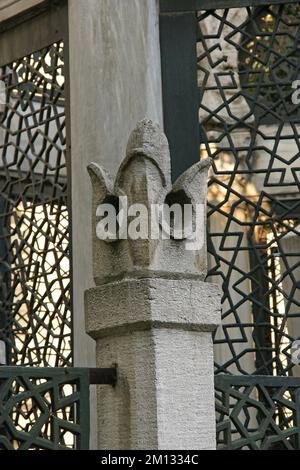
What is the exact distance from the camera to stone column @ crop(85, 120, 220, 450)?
20.4ft

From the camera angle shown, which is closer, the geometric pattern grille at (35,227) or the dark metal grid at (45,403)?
the dark metal grid at (45,403)

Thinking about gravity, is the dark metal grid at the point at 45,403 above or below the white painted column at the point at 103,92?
below

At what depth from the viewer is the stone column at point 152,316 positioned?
6.23 metres

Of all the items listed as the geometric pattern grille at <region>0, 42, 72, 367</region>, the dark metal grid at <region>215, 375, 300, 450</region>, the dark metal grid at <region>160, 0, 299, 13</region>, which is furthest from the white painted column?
the dark metal grid at <region>215, 375, 300, 450</region>

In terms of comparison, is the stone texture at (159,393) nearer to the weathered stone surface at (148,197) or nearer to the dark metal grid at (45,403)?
the dark metal grid at (45,403)

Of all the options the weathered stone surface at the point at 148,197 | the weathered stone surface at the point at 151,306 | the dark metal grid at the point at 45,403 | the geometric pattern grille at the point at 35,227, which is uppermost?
the geometric pattern grille at the point at 35,227

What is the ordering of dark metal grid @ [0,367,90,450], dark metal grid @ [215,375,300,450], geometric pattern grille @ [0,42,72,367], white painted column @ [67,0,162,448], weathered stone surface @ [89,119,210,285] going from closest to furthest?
dark metal grid @ [0,367,90,450] → weathered stone surface @ [89,119,210,285] → dark metal grid @ [215,375,300,450] → white painted column @ [67,0,162,448] → geometric pattern grille @ [0,42,72,367]

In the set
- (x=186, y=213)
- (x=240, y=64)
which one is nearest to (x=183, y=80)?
(x=186, y=213)

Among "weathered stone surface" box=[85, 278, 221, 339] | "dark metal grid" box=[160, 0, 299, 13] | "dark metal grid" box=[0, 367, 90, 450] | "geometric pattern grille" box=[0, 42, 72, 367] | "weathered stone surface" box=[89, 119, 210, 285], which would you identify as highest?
"dark metal grid" box=[160, 0, 299, 13]

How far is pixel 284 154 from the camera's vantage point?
51.9ft

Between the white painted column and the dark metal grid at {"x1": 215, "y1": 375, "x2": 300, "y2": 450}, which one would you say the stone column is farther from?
the white painted column

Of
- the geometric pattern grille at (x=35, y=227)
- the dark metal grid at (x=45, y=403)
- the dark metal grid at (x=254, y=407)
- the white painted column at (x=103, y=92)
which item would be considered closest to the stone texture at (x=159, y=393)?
the dark metal grid at (x=45, y=403)

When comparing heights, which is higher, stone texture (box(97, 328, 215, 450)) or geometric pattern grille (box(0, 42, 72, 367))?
geometric pattern grille (box(0, 42, 72, 367))

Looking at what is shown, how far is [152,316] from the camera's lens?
6207 mm
